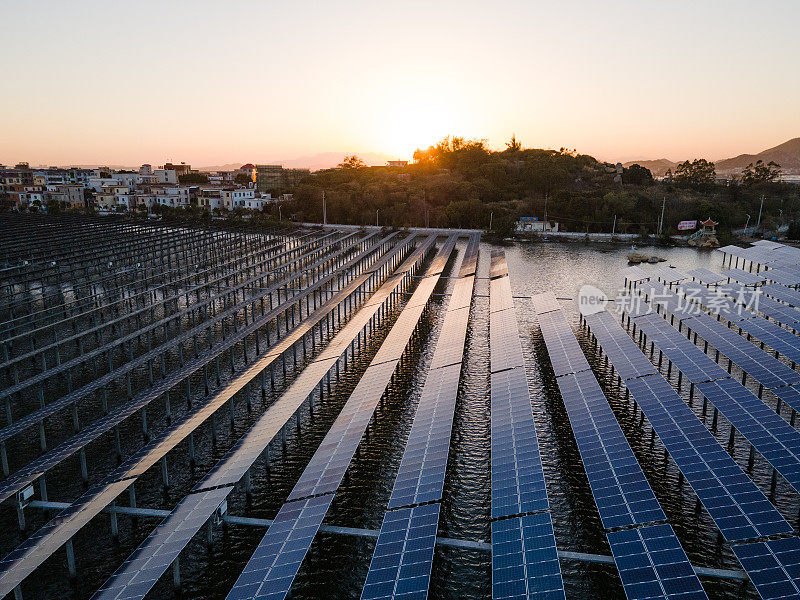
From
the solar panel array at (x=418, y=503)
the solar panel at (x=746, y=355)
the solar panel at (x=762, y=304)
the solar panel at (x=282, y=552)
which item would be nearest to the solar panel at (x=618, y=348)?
the solar panel at (x=746, y=355)

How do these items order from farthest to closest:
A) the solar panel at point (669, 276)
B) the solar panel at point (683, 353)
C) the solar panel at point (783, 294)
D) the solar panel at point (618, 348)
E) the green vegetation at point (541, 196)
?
the green vegetation at point (541, 196) < the solar panel at point (669, 276) < the solar panel at point (783, 294) < the solar panel at point (618, 348) < the solar panel at point (683, 353)

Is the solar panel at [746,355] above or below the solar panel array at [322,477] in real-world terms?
above

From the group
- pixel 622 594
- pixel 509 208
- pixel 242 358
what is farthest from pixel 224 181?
pixel 622 594

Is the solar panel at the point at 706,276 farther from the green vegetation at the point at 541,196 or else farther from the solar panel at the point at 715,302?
the green vegetation at the point at 541,196

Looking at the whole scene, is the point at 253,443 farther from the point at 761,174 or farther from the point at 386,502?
the point at 761,174

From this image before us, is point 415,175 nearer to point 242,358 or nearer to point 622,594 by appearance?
point 242,358

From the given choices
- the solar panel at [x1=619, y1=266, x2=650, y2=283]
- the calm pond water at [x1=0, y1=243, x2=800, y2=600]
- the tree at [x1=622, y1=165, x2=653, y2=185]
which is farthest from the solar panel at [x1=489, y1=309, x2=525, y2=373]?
the tree at [x1=622, y1=165, x2=653, y2=185]

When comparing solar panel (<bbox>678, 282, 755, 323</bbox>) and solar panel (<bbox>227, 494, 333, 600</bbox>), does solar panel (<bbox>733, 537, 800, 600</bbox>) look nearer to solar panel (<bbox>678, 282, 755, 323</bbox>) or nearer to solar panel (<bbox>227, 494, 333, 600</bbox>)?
solar panel (<bbox>227, 494, 333, 600</bbox>)
